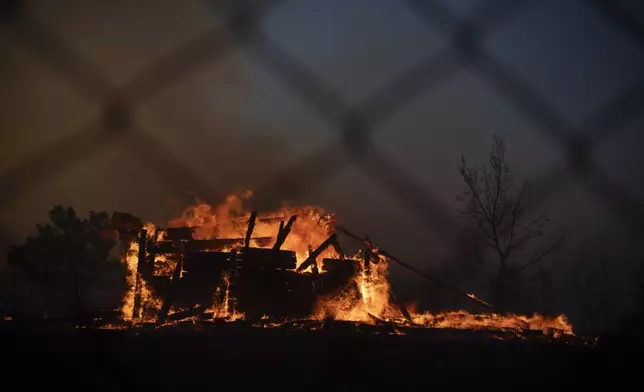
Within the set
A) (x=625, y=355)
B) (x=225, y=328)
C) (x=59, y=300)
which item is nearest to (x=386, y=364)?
(x=625, y=355)

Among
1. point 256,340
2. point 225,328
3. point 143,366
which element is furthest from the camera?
point 225,328

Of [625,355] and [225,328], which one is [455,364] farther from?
[225,328]

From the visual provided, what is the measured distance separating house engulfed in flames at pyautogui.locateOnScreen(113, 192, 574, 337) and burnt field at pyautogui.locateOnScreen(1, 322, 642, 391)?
2.85 meters

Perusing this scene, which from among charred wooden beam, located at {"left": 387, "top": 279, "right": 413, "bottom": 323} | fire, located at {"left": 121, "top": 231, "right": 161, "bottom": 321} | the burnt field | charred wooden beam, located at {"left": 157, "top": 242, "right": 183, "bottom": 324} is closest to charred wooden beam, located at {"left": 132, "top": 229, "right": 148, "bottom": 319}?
fire, located at {"left": 121, "top": 231, "right": 161, "bottom": 321}

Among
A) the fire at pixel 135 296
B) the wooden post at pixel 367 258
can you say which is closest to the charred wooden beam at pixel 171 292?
the fire at pixel 135 296

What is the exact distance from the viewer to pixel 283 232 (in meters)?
14.4

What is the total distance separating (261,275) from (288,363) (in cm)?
554

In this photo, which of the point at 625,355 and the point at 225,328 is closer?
the point at 625,355

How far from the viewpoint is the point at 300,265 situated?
14.5 meters

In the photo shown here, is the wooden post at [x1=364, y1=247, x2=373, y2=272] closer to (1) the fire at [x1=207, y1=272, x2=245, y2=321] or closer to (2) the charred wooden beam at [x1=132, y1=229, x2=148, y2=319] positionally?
(1) the fire at [x1=207, y1=272, x2=245, y2=321]

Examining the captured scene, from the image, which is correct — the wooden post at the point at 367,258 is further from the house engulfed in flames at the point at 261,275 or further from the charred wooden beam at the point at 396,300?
the charred wooden beam at the point at 396,300

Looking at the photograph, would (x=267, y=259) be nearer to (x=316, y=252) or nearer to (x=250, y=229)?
(x=250, y=229)

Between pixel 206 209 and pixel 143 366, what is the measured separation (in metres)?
8.42

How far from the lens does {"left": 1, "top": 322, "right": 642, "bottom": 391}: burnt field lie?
277 inches
